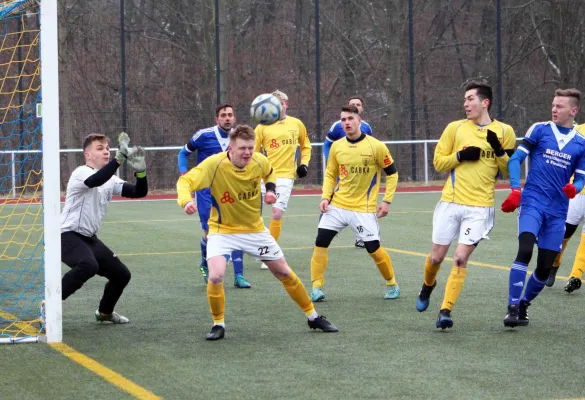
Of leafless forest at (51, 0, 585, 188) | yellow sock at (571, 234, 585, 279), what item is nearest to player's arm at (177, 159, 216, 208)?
yellow sock at (571, 234, 585, 279)

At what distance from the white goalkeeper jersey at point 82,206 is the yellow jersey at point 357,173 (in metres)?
2.37

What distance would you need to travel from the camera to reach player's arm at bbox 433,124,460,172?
7.86 metres

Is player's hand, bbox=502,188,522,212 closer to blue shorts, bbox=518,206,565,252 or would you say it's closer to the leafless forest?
blue shorts, bbox=518,206,565,252

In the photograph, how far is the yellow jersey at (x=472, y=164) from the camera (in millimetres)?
7812

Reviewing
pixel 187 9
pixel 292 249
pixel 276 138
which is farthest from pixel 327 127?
pixel 276 138

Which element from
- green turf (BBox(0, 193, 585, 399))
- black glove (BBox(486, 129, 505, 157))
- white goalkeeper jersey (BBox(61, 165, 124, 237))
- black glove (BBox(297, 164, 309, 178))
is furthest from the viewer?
black glove (BBox(297, 164, 309, 178))

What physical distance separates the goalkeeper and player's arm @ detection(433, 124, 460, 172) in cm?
236

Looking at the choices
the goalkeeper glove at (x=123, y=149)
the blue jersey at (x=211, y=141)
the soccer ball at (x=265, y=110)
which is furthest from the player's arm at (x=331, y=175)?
the goalkeeper glove at (x=123, y=149)

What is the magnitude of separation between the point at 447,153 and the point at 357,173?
1528mm

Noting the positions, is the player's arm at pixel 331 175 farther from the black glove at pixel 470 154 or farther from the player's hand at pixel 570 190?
the player's hand at pixel 570 190

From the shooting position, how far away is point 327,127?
92.5ft

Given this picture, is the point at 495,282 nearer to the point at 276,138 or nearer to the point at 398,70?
the point at 276,138

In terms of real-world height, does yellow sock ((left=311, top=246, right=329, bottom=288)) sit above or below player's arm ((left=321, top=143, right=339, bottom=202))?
below

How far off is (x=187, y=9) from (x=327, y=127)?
708 centimetres
